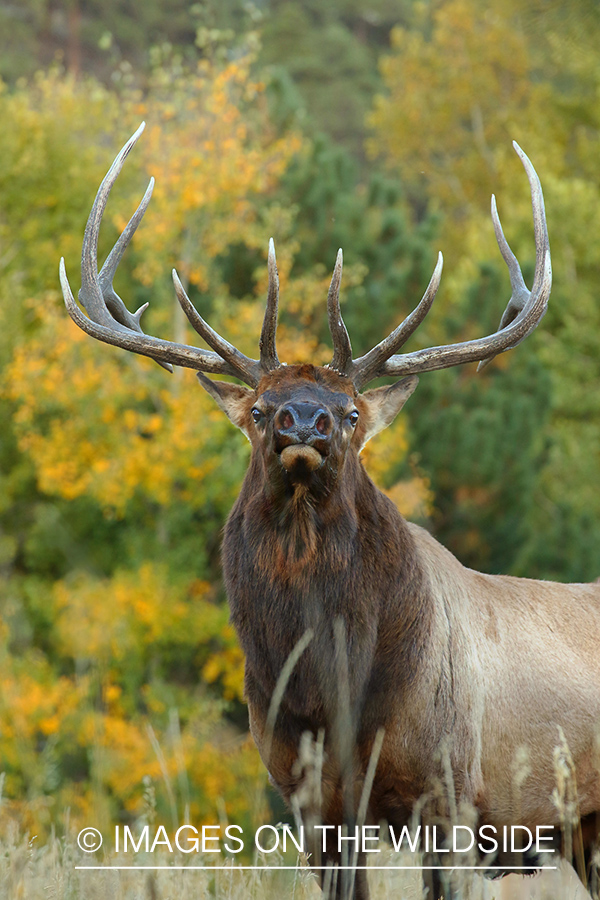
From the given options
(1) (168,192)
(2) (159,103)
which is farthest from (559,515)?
(2) (159,103)

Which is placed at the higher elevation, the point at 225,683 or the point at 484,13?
the point at 484,13

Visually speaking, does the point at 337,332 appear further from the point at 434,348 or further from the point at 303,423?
the point at 303,423

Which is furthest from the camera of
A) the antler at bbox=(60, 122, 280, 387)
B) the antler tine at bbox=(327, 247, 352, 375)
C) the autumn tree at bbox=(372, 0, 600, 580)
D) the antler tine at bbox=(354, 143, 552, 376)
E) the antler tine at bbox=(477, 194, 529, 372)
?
the autumn tree at bbox=(372, 0, 600, 580)

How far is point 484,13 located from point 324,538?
102ft

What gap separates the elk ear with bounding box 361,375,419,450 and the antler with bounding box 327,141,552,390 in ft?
0.25

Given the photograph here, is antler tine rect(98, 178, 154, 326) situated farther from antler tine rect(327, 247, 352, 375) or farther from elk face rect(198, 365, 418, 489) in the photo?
antler tine rect(327, 247, 352, 375)

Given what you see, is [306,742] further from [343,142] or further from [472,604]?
[343,142]

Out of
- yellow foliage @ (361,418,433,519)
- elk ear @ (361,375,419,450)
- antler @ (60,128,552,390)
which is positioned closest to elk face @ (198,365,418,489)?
elk ear @ (361,375,419,450)

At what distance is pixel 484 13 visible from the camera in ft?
105

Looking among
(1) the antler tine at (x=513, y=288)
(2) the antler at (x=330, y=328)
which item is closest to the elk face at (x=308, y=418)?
(2) the antler at (x=330, y=328)

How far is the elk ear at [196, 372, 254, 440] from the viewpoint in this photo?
476cm

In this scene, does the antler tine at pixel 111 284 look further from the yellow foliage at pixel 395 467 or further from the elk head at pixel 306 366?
the yellow foliage at pixel 395 467

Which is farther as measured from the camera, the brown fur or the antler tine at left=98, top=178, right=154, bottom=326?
the antler tine at left=98, top=178, right=154, bottom=326

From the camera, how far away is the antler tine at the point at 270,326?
172 inches
